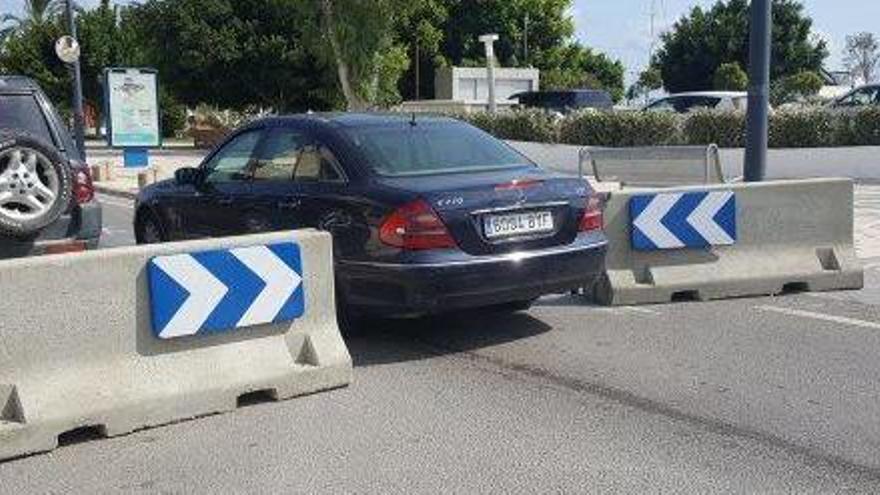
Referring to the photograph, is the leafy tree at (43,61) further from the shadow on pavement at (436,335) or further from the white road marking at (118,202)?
the shadow on pavement at (436,335)

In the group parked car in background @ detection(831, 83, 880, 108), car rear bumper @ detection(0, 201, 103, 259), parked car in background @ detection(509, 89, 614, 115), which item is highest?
parked car in background @ detection(509, 89, 614, 115)

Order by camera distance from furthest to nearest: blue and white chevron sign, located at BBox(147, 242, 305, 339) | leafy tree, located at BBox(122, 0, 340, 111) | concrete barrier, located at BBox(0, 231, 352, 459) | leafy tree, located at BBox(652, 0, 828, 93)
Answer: leafy tree, located at BBox(652, 0, 828, 93) < leafy tree, located at BBox(122, 0, 340, 111) < blue and white chevron sign, located at BBox(147, 242, 305, 339) < concrete barrier, located at BBox(0, 231, 352, 459)

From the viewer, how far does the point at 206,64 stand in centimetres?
3728

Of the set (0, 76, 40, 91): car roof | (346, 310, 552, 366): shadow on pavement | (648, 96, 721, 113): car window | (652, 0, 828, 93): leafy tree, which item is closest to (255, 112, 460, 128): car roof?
(346, 310, 552, 366): shadow on pavement

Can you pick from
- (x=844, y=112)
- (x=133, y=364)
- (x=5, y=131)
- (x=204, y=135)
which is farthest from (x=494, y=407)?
(x=204, y=135)

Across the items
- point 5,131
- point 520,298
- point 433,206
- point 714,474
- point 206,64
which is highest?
point 206,64

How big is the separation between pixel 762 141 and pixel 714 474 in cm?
693

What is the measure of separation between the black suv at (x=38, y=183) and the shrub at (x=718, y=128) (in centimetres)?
1616

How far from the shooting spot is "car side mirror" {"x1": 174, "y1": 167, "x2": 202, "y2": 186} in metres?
8.50

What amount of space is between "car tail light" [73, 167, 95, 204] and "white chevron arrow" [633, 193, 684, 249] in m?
4.08

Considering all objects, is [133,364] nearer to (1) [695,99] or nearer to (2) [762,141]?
(2) [762,141]

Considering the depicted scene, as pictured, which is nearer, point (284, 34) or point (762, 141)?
point (762, 141)

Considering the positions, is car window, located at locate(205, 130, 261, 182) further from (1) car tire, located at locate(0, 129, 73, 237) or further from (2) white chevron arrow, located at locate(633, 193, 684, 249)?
(2) white chevron arrow, located at locate(633, 193, 684, 249)

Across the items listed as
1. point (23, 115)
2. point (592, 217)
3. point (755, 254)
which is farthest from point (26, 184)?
point (755, 254)
